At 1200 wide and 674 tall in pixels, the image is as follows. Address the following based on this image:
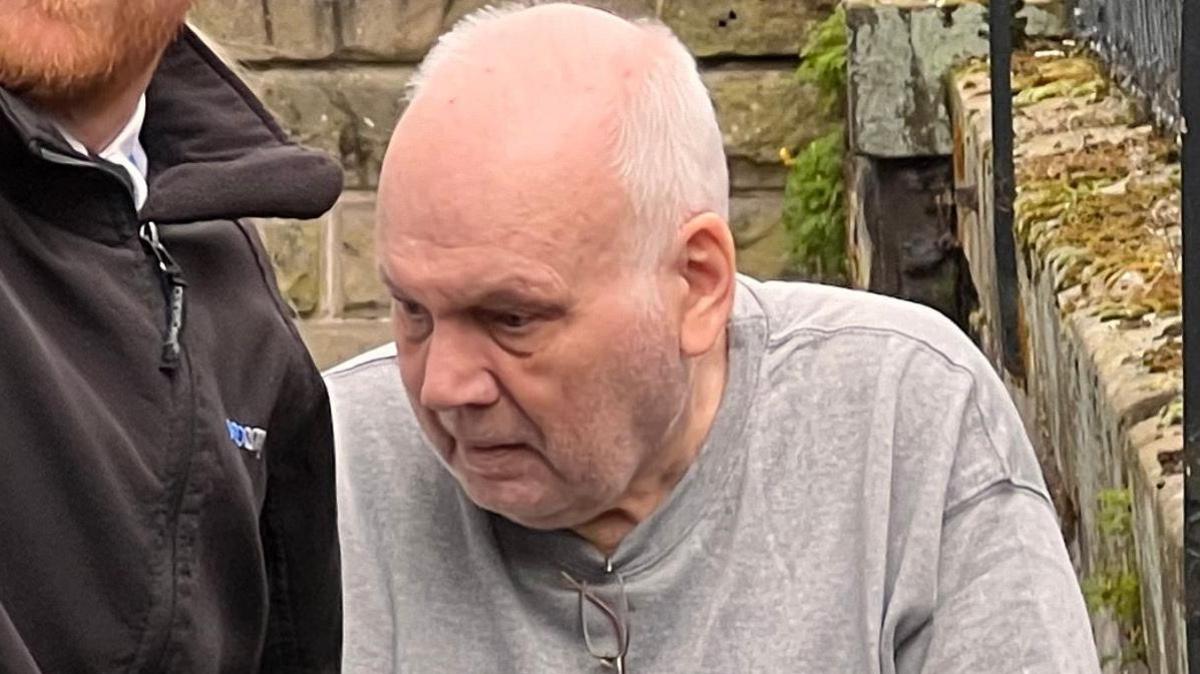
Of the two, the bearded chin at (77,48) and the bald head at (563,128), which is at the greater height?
the bearded chin at (77,48)

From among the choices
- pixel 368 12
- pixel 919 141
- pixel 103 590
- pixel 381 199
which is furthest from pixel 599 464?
pixel 368 12

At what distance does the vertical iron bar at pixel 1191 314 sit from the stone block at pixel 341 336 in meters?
4.58

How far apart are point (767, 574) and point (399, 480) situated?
374 mm

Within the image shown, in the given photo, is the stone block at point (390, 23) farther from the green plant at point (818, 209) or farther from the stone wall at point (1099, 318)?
the stone wall at point (1099, 318)

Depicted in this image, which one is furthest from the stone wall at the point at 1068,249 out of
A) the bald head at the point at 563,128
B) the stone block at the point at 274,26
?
the stone block at the point at 274,26

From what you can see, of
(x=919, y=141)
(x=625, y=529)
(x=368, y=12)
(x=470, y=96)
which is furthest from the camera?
(x=368, y=12)

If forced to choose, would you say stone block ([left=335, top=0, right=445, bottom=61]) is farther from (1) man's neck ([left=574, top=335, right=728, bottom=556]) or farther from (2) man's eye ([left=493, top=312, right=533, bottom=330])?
(2) man's eye ([left=493, top=312, right=533, bottom=330])

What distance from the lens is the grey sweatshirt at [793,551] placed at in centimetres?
230

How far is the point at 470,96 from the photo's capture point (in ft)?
7.28

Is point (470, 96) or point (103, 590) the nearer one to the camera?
point (103, 590)

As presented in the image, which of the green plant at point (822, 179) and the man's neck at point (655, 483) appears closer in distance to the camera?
the man's neck at point (655, 483)

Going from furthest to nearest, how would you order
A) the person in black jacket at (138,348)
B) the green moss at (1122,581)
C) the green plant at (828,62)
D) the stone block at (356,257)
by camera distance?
the stone block at (356,257) < the green plant at (828,62) < the green moss at (1122,581) < the person in black jacket at (138,348)

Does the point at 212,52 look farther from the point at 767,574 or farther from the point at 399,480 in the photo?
the point at 767,574

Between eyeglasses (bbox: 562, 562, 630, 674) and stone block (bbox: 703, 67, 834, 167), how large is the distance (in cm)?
457
